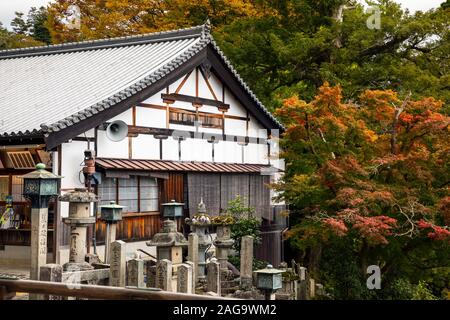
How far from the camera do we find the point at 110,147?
1772cm

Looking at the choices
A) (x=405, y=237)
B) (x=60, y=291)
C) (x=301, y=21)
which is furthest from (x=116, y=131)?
(x=301, y=21)

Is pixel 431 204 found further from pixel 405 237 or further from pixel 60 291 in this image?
pixel 60 291

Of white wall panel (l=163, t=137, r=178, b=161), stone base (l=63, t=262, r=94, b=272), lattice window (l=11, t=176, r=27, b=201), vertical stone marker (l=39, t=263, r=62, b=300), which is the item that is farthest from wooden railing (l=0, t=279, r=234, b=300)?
white wall panel (l=163, t=137, r=178, b=161)

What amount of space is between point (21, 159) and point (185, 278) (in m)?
7.46

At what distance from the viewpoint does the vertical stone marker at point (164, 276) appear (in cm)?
1206

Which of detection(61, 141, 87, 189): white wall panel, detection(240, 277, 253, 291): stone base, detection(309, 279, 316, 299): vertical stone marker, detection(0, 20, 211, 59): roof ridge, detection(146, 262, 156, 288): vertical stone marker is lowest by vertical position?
detection(309, 279, 316, 299): vertical stone marker

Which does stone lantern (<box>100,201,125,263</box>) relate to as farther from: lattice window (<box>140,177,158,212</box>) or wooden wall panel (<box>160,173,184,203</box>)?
wooden wall panel (<box>160,173,184,203</box>)

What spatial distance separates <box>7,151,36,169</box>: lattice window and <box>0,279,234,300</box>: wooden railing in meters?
8.10

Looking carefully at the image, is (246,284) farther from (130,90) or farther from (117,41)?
(117,41)

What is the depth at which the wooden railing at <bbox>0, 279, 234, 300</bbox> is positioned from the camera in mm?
8545

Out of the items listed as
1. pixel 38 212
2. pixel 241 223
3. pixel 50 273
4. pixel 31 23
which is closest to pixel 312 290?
pixel 241 223

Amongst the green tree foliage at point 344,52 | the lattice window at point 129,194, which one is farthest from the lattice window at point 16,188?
the green tree foliage at point 344,52

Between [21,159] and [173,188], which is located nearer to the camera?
[21,159]

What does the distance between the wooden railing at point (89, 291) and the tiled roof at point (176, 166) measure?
7.62 meters
